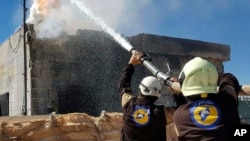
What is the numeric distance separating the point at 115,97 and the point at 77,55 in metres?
1.94

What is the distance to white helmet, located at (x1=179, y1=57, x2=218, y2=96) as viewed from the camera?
2256mm

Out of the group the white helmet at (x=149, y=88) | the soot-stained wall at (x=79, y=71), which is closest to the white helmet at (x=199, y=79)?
the white helmet at (x=149, y=88)

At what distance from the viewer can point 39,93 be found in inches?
417

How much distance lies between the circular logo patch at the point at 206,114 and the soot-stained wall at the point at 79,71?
28.9 feet

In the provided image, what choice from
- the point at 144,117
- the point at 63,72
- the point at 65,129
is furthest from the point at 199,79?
the point at 63,72

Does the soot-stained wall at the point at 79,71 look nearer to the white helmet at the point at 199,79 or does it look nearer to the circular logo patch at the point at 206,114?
the white helmet at the point at 199,79

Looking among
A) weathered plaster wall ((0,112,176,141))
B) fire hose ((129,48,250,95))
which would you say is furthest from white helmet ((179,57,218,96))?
weathered plaster wall ((0,112,176,141))

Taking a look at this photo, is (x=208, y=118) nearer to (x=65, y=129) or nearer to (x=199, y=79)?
(x=199, y=79)

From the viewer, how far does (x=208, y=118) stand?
2145 mm

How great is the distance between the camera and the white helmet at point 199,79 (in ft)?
7.40

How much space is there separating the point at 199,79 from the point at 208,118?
0.26 m

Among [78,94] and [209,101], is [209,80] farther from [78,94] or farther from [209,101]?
[78,94]

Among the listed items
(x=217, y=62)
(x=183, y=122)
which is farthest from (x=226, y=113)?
(x=217, y=62)

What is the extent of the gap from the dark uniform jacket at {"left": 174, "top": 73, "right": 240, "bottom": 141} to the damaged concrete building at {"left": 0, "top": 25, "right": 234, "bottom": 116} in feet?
28.6
